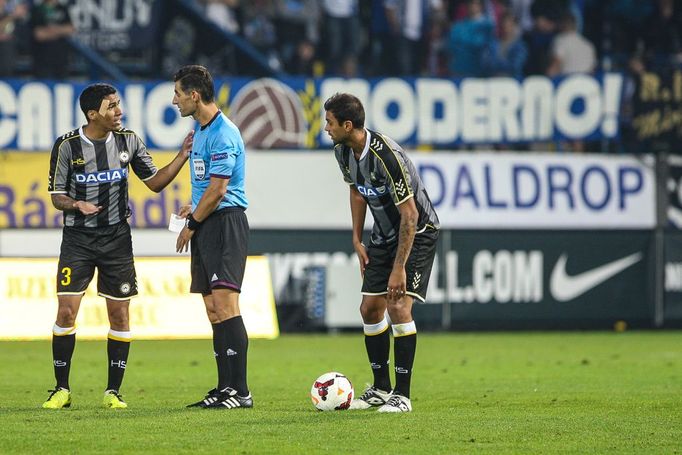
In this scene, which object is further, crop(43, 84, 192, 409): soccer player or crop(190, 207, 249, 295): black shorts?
crop(43, 84, 192, 409): soccer player

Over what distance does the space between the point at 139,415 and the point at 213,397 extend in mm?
652

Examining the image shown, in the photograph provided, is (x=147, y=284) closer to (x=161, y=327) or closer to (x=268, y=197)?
(x=161, y=327)

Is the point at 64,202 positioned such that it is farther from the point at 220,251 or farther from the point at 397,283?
the point at 397,283

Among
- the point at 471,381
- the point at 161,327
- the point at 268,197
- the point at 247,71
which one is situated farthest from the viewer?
the point at 247,71

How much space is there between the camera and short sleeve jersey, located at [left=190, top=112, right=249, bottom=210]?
30.1ft

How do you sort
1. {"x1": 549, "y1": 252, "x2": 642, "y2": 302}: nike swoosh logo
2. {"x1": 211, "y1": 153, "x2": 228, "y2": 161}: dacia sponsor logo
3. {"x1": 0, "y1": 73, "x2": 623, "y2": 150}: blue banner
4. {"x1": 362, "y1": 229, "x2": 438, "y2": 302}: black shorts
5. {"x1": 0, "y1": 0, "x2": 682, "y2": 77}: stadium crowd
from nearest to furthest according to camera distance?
{"x1": 211, "y1": 153, "x2": 228, "y2": 161}: dacia sponsor logo
{"x1": 362, "y1": 229, "x2": 438, "y2": 302}: black shorts
{"x1": 0, "y1": 73, "x2": 623, "y2": 150}: blue banner
{"x1": 549, "y1": 252, "x2": 642, "y2": 302}: nike swoosh logo
{"x1": 0, "y1": 0, "x2": 682, "y2": 77}: stadium crowd

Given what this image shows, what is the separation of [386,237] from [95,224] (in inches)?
81.9

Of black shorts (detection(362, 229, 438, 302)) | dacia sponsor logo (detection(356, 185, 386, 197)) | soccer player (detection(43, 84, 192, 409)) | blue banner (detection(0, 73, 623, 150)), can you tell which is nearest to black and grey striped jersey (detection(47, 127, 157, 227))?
soccer player (detection(43, 84, 192, 409))

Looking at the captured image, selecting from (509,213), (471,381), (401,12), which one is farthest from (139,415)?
(401,12)

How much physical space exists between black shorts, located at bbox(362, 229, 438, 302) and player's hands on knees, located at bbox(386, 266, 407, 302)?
19 centimetres

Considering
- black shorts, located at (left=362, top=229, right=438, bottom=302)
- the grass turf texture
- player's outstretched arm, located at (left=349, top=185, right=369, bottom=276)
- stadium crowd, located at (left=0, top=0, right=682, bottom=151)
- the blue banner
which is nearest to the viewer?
the grass turf texture

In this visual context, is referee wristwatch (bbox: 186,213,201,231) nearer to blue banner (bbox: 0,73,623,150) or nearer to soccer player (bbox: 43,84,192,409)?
soccer player (bbox: 43,84,192,409)

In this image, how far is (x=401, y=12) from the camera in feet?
66.3

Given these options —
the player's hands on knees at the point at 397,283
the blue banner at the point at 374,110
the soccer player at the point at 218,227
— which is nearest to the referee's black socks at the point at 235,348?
the soccer player at the point at 218,227
